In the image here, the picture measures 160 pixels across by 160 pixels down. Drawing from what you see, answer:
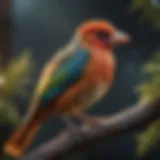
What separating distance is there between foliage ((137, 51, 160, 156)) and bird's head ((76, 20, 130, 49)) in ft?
0.36

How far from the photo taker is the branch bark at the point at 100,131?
181cm

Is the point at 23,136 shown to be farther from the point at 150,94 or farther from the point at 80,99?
the point at 150,94

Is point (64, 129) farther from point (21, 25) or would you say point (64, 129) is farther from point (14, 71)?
point (21, 25)

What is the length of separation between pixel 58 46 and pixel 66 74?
0.10 meters

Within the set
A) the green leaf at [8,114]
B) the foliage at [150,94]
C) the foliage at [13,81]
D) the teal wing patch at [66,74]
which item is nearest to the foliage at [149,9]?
the foliage at [150,94]

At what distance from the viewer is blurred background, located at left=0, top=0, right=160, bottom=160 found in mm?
1822

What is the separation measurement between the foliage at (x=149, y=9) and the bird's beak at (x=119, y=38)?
8cm

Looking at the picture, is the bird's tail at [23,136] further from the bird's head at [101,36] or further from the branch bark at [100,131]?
the bird's head at [101,36]

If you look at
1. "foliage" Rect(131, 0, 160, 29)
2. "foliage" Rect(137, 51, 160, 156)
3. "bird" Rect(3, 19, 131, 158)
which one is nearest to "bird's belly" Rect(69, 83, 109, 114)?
"bird" Rect(3, 19, 131, 158)

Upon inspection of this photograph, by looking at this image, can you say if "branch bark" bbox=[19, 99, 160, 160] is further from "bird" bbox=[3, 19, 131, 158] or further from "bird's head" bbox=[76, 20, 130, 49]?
"bird's head" bbox=[76, 20, 130, 49]

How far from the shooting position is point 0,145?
184cm

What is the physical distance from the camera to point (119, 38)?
1.82 metres

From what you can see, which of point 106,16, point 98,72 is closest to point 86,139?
point 98,72

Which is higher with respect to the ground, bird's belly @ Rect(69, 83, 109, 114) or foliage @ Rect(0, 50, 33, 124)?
foliage @ Rect(0, 50, 33, 124)
